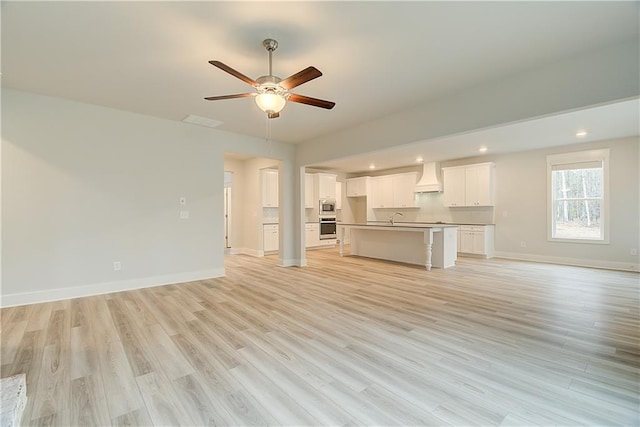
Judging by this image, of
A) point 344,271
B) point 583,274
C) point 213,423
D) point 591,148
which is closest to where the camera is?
point 213,423

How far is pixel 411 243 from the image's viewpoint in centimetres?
621

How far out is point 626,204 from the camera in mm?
5582

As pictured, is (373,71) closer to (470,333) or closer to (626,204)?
(470,333)

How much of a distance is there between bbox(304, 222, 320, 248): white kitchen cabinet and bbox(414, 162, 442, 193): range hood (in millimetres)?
3291

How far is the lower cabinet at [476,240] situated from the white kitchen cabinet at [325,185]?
3.90 metres

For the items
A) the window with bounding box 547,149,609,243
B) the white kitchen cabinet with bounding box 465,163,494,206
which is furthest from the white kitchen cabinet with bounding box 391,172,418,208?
the window with bounding box 547,149,609,243

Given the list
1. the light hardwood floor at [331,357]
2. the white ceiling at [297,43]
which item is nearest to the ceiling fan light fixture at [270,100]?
the white ceiling at [297,43]

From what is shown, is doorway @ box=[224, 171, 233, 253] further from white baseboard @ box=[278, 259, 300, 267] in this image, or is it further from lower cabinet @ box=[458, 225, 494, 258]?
lower cabinet @ box=[458, 225, 494, 258]

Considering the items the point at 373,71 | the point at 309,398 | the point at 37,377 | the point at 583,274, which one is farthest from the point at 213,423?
the point at 583,274

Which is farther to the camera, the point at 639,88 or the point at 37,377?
the point at 639,88

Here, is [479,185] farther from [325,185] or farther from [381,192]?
[325,185]

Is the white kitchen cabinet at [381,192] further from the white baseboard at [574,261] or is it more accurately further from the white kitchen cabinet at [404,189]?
the white baseboard at [574,261]

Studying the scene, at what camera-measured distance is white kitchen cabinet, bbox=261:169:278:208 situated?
7484 mm

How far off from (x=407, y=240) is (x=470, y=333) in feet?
12.2
